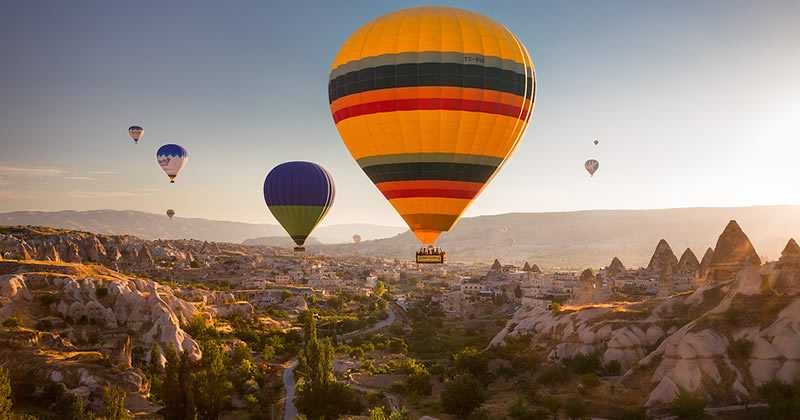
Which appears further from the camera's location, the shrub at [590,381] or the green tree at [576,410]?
the shrub at [590,381]

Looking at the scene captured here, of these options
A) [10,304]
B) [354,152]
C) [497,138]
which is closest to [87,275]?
[10,304]

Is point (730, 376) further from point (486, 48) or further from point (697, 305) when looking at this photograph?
point (486, 48)

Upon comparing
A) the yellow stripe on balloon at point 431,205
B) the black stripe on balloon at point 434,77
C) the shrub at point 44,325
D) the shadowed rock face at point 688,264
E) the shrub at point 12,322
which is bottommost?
the shrub at point 44,325

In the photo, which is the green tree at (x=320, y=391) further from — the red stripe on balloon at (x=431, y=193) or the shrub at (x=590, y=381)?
the shrub at (x=590, y=381)

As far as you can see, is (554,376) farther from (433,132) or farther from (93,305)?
(93,305)

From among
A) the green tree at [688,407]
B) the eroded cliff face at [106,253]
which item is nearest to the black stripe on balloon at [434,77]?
the green tree at [688,407]
